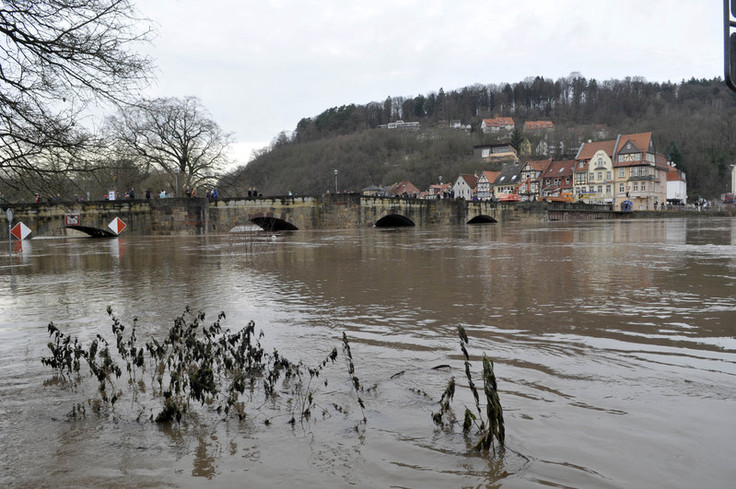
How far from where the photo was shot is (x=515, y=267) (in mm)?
11008

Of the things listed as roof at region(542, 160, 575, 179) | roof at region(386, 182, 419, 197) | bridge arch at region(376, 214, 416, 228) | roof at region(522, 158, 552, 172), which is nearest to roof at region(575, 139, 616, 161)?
roof at region(542, 160, 575, 179)

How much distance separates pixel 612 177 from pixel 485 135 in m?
57.7

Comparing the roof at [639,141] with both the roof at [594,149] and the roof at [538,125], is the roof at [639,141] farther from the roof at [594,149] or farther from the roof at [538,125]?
the roof at [538,125]

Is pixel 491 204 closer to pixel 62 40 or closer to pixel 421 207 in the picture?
pixel 421 207

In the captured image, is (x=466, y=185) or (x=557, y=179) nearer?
(x=557, y=179)

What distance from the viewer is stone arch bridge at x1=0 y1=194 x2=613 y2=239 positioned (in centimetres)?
3344

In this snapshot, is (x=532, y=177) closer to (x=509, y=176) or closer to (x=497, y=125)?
(x=509, y=176)

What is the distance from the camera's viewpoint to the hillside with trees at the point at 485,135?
98.0m

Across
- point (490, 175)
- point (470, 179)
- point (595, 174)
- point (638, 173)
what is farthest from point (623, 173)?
point (470, 179)

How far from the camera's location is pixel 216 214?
113ft

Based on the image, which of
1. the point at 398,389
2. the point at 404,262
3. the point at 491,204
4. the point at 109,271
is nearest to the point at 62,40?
the point at 398,389

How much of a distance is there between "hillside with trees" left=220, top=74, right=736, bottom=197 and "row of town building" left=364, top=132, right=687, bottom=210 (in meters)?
10.7

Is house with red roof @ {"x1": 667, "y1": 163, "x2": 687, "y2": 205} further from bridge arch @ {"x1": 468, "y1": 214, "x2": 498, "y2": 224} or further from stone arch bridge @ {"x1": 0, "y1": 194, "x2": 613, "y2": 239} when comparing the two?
stone arch bridge @ {"x1": 0, "y1": 194, "x2": 613, "y2": 239}

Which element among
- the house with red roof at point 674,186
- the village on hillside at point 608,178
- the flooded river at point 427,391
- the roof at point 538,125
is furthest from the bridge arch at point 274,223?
the roof at point 538,125
